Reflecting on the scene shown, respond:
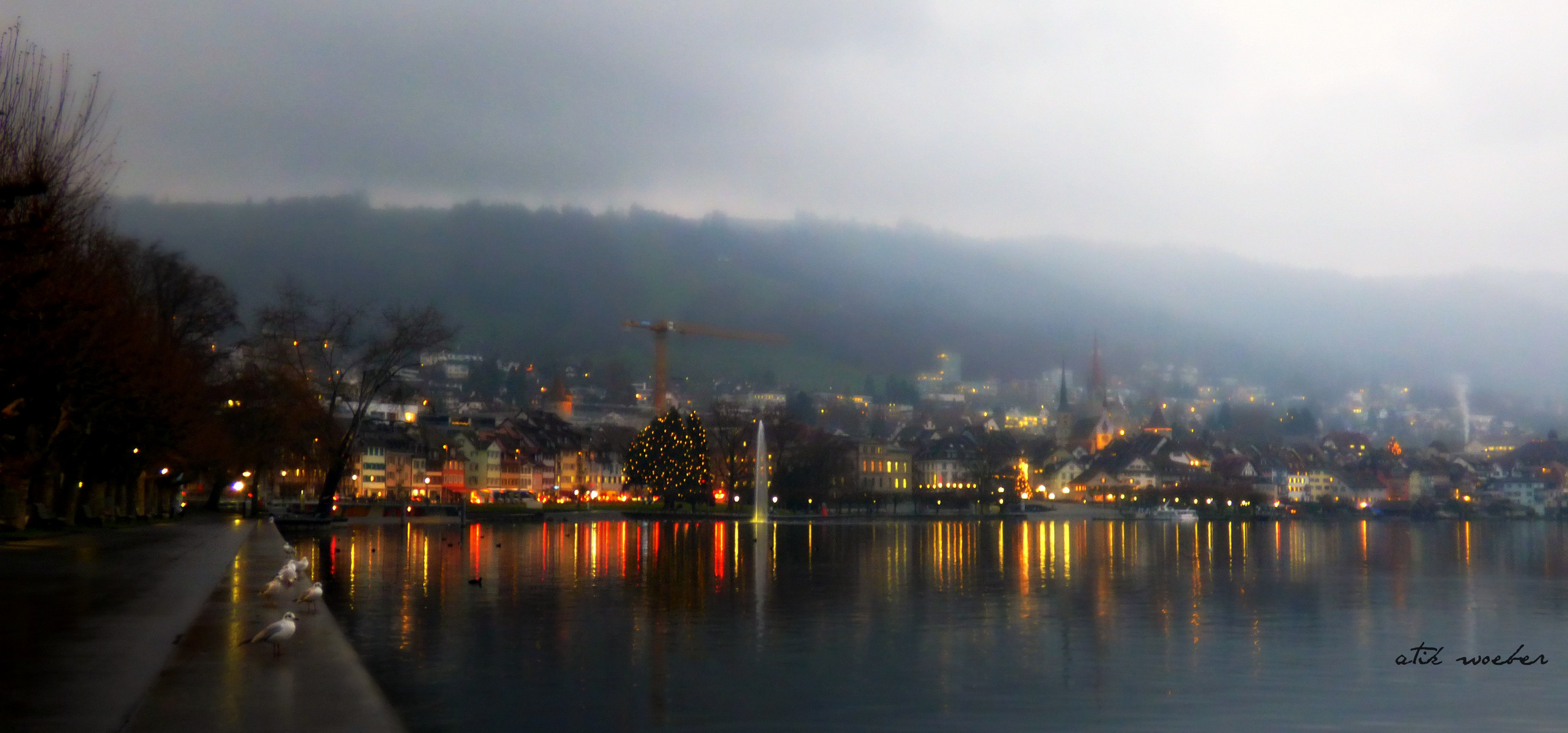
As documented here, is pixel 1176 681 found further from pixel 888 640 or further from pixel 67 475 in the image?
pixel 67 475

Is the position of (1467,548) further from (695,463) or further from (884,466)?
(884,466)

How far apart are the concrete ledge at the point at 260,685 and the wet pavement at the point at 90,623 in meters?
0.30

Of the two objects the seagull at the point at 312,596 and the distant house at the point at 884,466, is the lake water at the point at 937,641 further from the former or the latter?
the distant house at the point at 884,466

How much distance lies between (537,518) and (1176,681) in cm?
8812

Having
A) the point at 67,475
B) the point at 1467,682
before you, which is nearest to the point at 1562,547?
the point at 1467,682

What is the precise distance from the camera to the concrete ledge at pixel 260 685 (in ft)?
40.1

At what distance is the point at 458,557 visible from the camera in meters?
46.8

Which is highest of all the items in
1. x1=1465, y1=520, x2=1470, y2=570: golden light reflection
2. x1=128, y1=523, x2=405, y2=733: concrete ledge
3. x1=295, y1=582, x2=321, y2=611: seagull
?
x1=295, y1=582, x2=321, y2=611: seagull

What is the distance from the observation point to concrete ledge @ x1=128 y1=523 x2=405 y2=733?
1223cm

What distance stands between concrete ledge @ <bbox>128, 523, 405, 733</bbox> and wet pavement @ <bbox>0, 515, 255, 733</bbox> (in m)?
0.30

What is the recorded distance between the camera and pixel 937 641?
22.7 m
